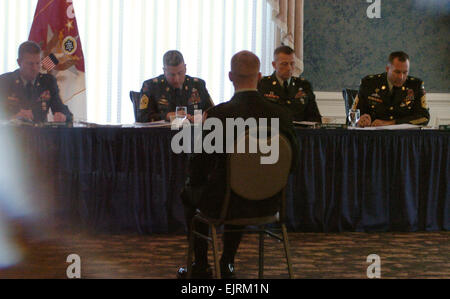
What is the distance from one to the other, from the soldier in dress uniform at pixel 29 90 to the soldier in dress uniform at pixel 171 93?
594 mm

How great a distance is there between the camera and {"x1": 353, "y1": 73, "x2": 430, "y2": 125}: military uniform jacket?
4.11 metres

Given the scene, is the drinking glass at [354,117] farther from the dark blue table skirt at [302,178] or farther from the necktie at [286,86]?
the necktie at [286,86]

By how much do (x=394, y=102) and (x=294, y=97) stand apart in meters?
0.78

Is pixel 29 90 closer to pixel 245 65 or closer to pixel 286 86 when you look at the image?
pixel 286 86

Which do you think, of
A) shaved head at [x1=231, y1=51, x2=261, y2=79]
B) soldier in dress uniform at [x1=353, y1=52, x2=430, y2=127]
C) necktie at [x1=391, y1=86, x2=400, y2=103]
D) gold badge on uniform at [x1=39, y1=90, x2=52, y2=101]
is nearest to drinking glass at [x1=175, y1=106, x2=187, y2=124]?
shaved head at [x1=231, y1=51, x2=261, y2=79]

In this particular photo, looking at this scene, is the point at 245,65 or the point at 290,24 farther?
the point at 290,24

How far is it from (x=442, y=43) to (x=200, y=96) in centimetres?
296

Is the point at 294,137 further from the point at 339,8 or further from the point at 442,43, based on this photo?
the point at 442,43

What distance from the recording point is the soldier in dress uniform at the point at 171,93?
398cm

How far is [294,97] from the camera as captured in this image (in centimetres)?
416
